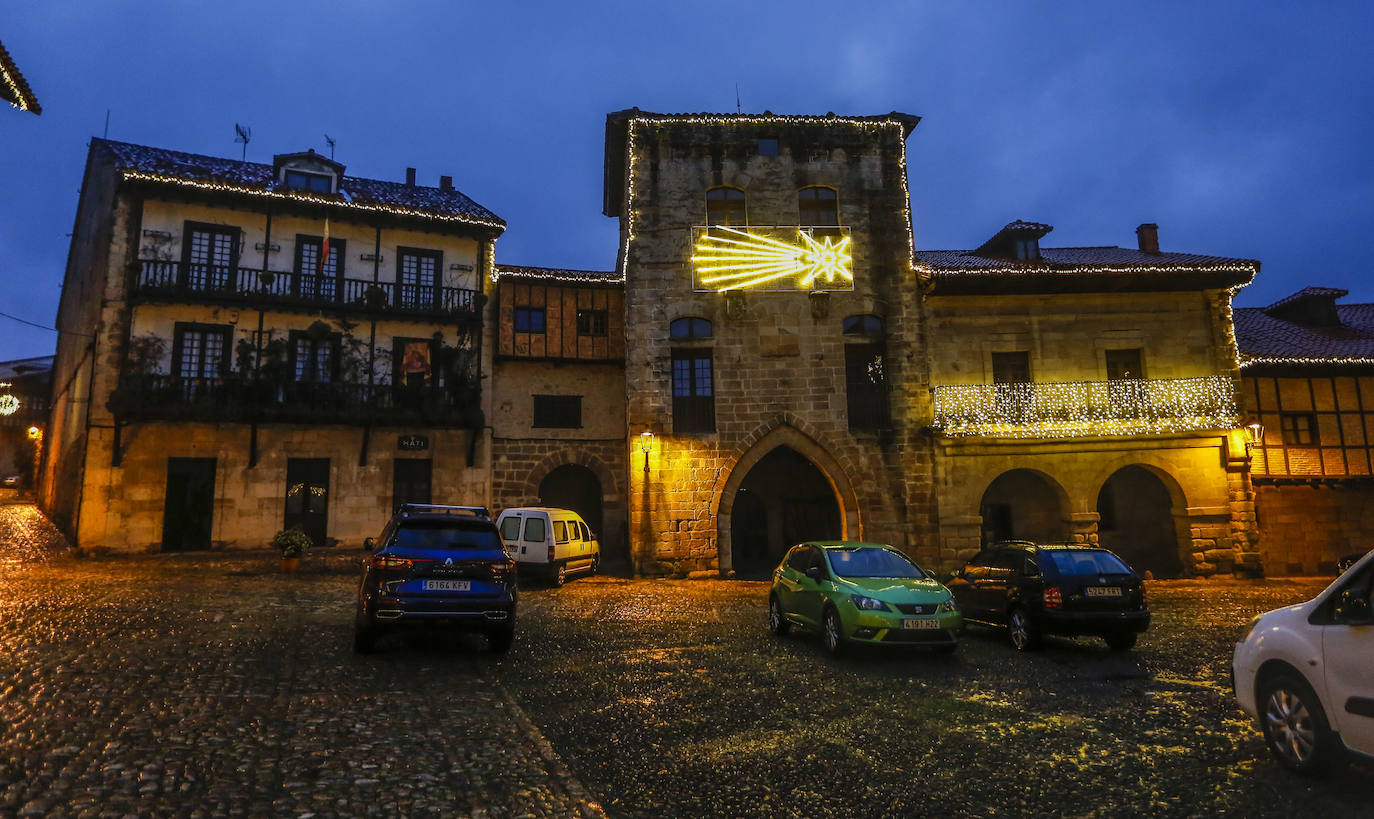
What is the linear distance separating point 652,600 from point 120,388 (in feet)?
52.6

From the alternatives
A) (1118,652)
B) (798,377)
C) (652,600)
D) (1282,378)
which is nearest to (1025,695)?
(1118,652)

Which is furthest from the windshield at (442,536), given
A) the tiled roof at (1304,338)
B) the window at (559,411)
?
the tiled roof at (1304,338)

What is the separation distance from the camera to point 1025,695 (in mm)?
7426

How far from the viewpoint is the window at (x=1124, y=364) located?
21163 mm

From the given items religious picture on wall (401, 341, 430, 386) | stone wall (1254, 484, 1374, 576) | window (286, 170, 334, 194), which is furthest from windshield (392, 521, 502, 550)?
stone wall (1254, 484, 1374, 576)

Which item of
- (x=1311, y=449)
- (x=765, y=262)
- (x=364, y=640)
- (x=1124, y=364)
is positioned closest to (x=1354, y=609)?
(x=364, y=640)

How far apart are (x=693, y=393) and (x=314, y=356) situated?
11714mm

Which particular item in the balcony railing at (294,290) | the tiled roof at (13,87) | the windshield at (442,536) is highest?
the balcony railing at (294,290)

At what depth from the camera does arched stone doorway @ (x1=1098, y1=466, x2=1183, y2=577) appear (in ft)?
71.0

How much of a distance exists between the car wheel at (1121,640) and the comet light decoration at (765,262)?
44.4 ft

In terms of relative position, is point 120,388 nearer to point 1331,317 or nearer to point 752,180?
point 752,180

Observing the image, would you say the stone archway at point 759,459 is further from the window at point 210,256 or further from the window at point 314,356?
the window at point 210,256

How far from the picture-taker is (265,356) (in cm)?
2128

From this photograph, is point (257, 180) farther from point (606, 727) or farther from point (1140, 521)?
point (1140, 521)
